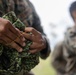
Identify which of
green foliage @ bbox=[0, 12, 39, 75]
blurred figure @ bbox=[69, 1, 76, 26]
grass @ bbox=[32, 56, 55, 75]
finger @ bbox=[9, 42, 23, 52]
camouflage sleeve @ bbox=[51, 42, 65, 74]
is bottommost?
grass @ bbox=[32, 56, 55, 75]

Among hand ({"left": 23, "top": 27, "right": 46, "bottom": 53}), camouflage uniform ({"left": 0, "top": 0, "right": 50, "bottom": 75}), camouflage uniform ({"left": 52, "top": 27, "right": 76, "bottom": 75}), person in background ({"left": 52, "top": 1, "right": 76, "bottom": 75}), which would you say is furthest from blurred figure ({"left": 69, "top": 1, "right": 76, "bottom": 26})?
hand ({"left": 23, "top": 27, "right": 46, "bottom": 53})

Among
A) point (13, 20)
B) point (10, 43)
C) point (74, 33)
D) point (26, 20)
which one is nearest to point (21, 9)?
point (26, 20)

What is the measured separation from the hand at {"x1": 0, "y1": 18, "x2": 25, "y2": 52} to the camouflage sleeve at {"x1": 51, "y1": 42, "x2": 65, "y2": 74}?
3.68m

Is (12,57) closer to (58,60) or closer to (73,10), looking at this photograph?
(73,10)

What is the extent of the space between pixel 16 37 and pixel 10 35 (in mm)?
60

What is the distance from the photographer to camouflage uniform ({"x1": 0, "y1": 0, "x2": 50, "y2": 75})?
11.4ft

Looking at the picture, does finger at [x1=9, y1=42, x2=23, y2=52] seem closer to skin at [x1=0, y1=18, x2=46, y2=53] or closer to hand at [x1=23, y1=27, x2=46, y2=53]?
skin at [x1=0, y1=18, x2=46, y2=53]

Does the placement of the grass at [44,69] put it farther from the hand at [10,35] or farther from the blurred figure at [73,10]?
the hand at [10,35]

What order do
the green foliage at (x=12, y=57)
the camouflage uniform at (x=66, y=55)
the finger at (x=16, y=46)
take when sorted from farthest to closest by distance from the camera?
1. the camouflage uniform at (x=66, y=55)
2. the green foliage at (x=12, y=57)
3. the finger at (x=16, y=46)

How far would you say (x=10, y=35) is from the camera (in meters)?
2.98

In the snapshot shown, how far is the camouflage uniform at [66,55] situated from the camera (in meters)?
6.20

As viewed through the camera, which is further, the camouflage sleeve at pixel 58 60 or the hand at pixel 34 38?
the camouflage sleeve at pixel 58 60

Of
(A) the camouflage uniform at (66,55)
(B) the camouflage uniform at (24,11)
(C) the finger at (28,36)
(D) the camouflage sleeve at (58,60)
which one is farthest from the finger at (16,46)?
(D) the camouflage sleeve at (58,60)

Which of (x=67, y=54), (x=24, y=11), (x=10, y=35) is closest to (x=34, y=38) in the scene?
(x=10, y=35)
